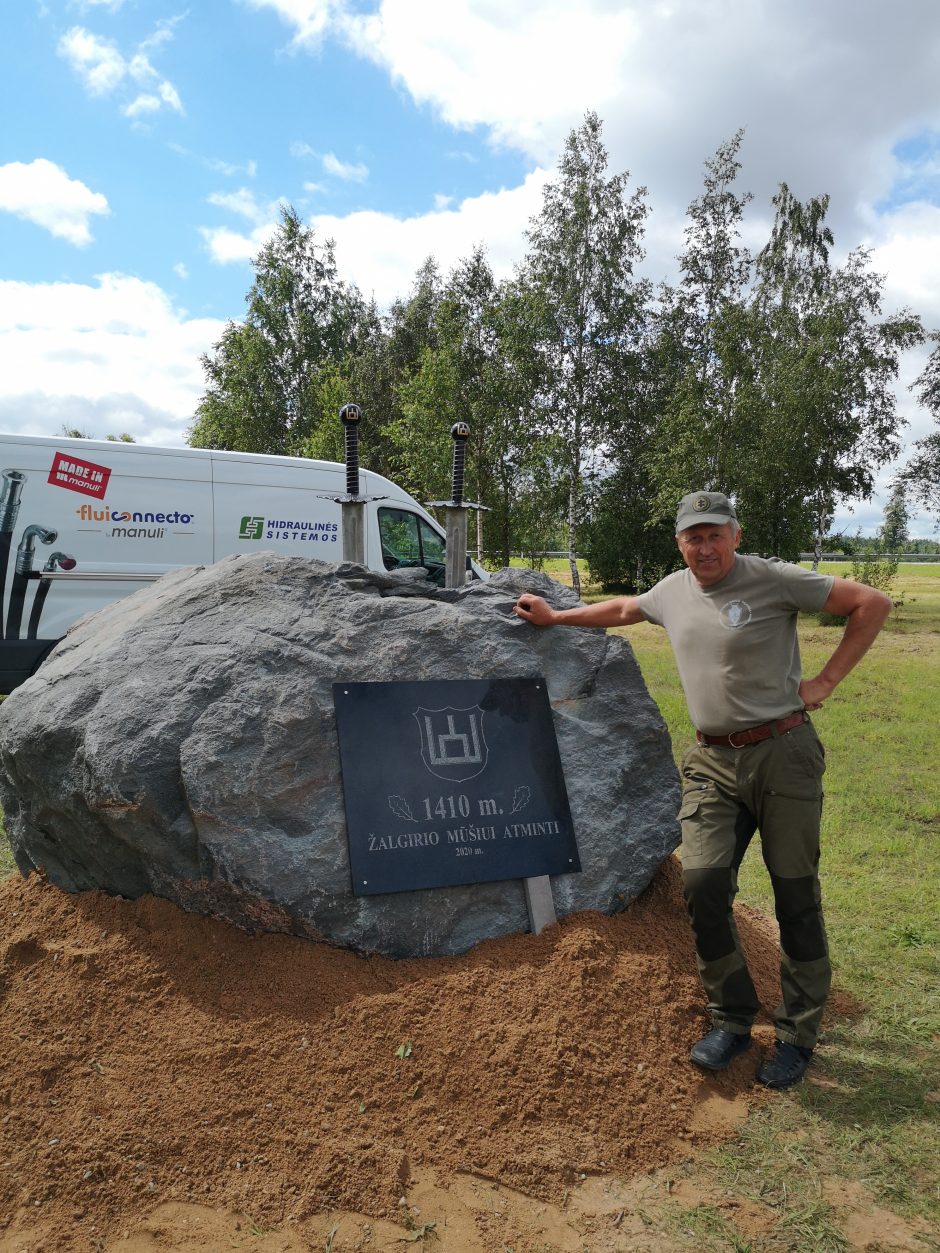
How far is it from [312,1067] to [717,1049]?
144 cm

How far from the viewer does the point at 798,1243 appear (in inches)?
99.8

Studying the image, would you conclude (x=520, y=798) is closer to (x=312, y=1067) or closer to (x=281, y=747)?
(x=281, y=747)

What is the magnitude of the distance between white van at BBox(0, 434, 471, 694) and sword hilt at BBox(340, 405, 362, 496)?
486 centimetres

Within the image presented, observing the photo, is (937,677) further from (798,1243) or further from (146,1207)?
(146,1207)

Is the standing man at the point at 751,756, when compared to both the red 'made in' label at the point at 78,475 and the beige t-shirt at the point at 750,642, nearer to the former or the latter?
the beige t-shirt at the point at 750,642

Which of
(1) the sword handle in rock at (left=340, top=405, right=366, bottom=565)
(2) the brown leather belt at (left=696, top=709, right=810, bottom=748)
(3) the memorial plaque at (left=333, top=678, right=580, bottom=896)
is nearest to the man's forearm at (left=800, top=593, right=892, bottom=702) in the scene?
(2) the brown leather belt at (left=696, top=709, right=810, bottom=748)

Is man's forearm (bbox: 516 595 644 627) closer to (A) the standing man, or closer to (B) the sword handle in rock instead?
(A) the standing man

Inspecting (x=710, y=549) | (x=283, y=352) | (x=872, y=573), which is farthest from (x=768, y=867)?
(x=283, y=352)

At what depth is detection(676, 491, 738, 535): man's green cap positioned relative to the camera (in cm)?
322

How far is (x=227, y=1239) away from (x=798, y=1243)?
5.27ft

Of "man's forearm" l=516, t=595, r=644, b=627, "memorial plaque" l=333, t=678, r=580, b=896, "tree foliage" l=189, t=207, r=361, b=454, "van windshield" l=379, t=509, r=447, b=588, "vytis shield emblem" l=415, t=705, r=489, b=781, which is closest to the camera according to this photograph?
"memorial plaque" l=333, t=678, r=580, b=896

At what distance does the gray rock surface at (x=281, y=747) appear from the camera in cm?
332

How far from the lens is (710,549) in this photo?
3232 mm

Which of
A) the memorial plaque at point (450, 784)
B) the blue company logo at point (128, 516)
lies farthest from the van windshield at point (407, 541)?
the memorial plaque at point (450, 784)
